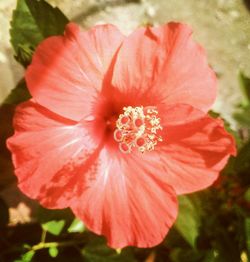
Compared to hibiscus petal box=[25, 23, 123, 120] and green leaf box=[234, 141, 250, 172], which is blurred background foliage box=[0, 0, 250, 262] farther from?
hibiscus petal box=[25, 23, 123, 120]

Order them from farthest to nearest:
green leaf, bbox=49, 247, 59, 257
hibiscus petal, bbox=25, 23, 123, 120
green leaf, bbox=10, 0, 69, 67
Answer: green leaf, bbox=49, 247, 59, 257
green leaf, bbox=10, 0, 69, 67
hibiscus petal, bbox=25, 23, 123, 120

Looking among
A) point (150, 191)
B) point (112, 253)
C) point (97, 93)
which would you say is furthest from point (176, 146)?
point (112, 253)

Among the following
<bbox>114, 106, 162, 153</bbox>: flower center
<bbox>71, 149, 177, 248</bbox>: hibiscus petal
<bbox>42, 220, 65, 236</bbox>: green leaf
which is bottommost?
<bbox>42, 220, 65, 236</bbox>: green leaf

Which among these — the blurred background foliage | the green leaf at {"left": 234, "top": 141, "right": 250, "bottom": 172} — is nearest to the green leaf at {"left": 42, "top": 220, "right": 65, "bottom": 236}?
the blurred background foliage

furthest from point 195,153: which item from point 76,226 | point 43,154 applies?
point 76,226

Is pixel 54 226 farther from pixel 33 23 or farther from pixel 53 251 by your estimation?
pixel 33 23

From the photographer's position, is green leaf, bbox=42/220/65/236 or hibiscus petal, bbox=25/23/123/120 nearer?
hibiscus petal, bbox=25/23/123/120

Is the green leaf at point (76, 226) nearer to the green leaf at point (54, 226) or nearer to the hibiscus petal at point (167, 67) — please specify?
the green leaf at point (54, 226)

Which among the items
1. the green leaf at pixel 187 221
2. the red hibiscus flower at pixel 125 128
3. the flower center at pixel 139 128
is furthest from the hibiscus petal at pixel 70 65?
the green leaf at pixel 187 221
